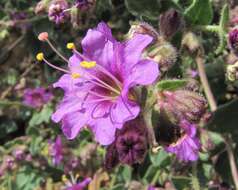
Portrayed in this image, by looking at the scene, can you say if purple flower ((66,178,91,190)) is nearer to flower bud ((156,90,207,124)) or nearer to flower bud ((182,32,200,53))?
flower bud ((182,32,200,53))

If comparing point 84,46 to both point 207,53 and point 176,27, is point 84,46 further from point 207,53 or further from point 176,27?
point 207,53

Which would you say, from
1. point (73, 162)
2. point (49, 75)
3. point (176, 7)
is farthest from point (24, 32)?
point (176, 7)

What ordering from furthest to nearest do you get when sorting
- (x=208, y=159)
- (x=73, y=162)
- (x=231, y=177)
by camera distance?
1. (x=73, y=162)
2. (x=208, y=159)
3. (x=231, y=177)

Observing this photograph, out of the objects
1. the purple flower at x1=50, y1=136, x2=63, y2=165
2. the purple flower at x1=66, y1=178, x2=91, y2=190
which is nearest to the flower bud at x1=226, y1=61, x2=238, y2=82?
the purple flower at x1=66, y1=178, x2=91, y2=190

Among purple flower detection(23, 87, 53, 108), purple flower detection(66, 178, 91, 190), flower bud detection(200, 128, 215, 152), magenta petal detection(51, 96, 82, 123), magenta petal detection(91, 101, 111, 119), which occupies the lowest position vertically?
purple flower detection(66, 178, 91, 190)

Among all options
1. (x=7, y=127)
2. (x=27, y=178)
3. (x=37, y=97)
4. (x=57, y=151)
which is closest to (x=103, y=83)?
(x=57, y=151)

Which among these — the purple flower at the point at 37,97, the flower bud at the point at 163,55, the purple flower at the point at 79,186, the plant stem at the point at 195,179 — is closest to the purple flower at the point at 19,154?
the purple flower at the point at 37,97
